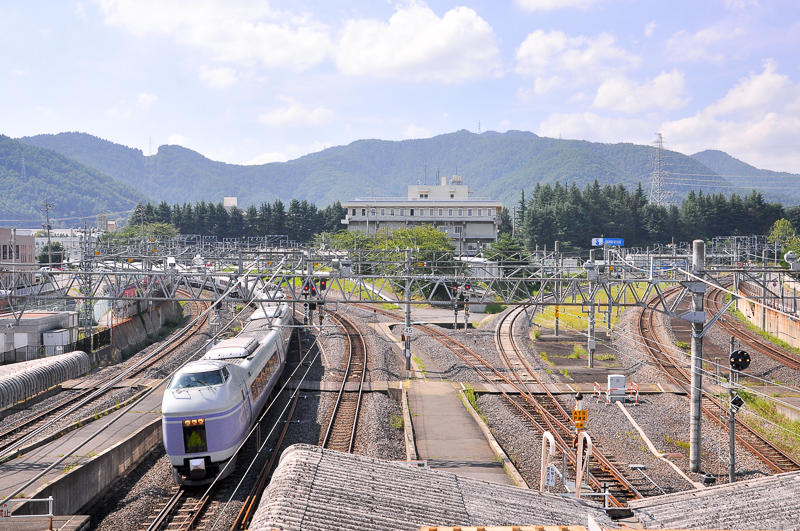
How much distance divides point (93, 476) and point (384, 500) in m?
8.27

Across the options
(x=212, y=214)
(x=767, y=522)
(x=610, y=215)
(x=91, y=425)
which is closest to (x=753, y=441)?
→ (x=767, y=522)

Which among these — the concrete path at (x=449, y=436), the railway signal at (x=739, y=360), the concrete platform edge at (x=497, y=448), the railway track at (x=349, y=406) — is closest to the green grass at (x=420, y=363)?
the railway track at (x=349, y=406)

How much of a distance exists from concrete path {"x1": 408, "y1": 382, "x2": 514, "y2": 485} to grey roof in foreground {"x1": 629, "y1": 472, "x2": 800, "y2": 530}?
4539 mm

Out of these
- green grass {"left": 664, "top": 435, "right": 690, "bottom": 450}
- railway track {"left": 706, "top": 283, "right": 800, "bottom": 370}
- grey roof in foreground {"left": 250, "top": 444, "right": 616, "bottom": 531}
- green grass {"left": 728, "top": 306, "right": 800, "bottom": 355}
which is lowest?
green grass {"left": 664, "top": 435, "right": 690, "bottom": 450}

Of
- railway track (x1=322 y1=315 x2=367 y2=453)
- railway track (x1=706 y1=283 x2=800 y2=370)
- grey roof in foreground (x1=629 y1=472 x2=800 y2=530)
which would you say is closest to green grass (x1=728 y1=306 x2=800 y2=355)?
railway track (x1=706 y1=283 x2=800 y2=370)

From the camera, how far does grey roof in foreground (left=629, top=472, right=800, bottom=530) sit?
25.5ft

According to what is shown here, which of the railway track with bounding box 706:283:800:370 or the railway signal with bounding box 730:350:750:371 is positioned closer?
the railway signal with bounding box 730:350:750:371

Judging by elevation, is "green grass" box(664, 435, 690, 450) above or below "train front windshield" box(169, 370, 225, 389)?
below

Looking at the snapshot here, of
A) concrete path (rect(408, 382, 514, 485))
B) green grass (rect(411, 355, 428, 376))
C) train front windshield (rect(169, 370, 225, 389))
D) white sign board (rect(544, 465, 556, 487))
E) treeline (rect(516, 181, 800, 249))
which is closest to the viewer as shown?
white sign board (rect(544, 465, 556, 487))

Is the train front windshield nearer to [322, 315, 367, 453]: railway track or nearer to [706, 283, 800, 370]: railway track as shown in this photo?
[322, 315, 367, 453]: railway track

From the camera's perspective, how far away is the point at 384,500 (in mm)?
7098

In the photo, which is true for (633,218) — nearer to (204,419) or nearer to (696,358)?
(696,358)

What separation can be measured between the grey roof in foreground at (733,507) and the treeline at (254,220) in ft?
276

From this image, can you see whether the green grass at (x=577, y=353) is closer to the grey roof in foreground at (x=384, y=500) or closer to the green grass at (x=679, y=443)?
the green grass at (x=679, y=443)
